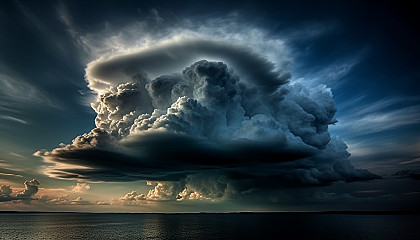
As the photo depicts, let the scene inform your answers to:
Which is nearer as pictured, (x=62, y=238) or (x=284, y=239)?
(x=284, y=239)

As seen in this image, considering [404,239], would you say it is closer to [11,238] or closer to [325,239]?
[325,239]

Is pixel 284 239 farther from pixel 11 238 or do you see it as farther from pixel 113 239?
pixel 11 238

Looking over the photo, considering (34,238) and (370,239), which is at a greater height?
(34,238)

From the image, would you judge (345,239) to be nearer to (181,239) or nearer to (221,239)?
(221,239)

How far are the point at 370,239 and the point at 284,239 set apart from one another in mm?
46561

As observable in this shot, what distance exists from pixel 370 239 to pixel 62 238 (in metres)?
157

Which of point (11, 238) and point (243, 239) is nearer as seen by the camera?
point (243, 239)

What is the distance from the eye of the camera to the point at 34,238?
137125 millimetres

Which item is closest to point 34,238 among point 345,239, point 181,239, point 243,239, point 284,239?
point 181,239

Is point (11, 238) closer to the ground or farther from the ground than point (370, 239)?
farther from the ground

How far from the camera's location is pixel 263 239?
126000 mm

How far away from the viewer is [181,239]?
133m

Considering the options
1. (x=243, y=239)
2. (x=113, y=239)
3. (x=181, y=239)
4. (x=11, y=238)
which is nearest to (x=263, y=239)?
(x=243, y=239)

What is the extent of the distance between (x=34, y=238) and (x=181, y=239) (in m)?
76.5
